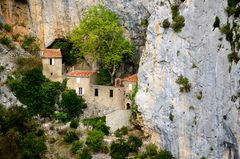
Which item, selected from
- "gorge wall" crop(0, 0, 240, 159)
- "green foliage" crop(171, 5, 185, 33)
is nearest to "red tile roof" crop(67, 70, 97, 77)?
"gorge wall" crop(0, 0, 240, 159)

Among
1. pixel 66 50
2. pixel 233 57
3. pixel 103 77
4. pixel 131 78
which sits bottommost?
pixel 131 78

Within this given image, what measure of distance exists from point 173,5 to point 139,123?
34.4 feet

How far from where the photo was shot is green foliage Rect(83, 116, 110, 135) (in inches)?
2023

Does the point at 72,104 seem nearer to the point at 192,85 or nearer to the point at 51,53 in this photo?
the point at 51,53

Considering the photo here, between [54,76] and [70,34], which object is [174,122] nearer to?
[54,76]

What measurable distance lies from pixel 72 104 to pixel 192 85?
455 inches

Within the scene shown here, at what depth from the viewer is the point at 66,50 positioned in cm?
5938

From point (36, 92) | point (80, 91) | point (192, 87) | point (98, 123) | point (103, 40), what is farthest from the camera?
point (103, 40)

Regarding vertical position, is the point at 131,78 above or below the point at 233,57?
below

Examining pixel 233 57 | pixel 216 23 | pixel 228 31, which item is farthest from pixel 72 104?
pixel 233 57

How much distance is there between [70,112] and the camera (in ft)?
175

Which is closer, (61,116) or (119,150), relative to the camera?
(119,150)

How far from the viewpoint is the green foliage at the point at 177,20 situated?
48.9 m

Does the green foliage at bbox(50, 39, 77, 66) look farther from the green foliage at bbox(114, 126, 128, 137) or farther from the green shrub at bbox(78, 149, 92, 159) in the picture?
the green shrub at bbox(78, 149, 92, 159)
